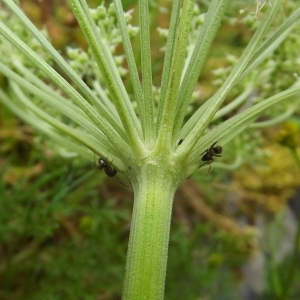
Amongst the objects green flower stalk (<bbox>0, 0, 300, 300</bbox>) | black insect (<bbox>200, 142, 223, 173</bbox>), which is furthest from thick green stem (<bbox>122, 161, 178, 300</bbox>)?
black insect (<bbox>200, 142, 223, 173</bbox>)

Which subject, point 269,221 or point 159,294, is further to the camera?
point 269,221

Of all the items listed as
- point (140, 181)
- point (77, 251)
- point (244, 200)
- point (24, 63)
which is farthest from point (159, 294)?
point (244, 200)

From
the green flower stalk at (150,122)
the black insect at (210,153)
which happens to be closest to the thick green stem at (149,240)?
the green flower stalk at (150,122)

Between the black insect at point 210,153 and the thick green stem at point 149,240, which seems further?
the black insect at point 210,153

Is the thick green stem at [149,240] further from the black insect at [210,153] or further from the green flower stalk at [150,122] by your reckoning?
the black insect at [210,153]

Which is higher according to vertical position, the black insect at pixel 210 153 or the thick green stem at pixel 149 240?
the black insect at pixel 210 153

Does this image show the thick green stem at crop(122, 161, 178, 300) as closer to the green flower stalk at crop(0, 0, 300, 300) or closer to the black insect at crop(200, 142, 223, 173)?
the green flower stalk at crop(0, 0, 300, 300)

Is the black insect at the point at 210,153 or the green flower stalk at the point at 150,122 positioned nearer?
the green flower stalk at the point at 150,122

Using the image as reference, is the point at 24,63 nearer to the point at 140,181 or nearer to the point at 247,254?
the point at 140,181
